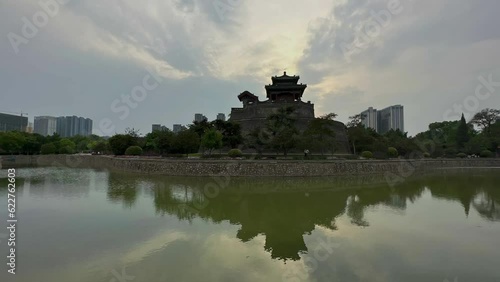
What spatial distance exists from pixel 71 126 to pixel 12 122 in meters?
32.2

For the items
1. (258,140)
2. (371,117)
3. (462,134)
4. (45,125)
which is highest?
(371,117)

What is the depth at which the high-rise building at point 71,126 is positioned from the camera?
11156 centimetres

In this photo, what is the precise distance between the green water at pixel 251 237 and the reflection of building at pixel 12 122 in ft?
262

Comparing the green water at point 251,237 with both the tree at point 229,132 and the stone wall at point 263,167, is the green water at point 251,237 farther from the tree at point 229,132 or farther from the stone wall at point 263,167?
the tree at point 229,132

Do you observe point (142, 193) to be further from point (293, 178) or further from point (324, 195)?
point (293, 178)

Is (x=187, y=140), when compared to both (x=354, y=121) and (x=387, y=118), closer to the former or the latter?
(x=354, y=121)

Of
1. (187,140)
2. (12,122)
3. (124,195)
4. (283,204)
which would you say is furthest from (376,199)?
(12,122)

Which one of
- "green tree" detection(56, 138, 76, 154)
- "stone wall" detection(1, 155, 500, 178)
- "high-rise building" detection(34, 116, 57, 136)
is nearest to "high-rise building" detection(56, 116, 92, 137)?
"high-rise building" detection(34, 116, 57, 136)

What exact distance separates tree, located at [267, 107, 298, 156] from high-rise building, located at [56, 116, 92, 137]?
10658 centimetres

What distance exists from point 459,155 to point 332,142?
1329 inches

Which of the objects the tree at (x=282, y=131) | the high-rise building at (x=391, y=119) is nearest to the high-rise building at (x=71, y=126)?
the tree at (x=282, y=131)

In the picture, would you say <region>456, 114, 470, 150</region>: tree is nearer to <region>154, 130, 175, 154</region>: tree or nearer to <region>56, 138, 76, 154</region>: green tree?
<region>154, 130, 175, 154</region>: tree

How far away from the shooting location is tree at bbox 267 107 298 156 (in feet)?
103

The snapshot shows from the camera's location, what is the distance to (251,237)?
10.5 meters
